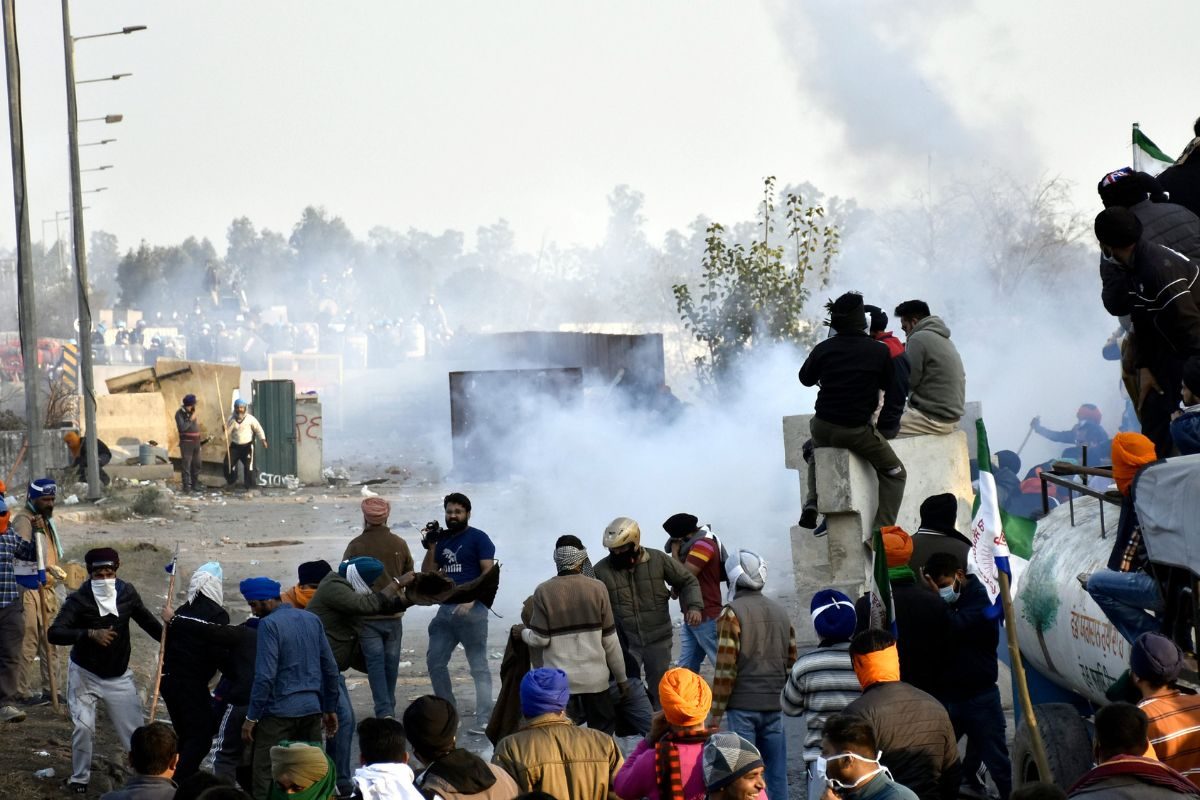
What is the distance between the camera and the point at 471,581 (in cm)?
972

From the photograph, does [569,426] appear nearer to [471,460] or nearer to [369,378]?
[471,460]

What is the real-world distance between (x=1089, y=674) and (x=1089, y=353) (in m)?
24.8

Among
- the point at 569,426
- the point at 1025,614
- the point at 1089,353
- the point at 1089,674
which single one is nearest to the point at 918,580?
the point at 1025,614

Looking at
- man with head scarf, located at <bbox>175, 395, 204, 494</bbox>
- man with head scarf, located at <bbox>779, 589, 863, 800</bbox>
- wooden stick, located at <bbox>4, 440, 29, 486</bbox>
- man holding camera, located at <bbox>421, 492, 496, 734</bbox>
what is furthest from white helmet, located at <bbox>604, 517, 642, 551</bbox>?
wooden stick, located at <bbox>4, 440, 29, 486</bbox>

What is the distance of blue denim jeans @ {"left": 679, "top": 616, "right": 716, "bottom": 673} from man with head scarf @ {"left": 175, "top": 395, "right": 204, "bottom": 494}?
16227mm

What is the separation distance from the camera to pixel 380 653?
935cm

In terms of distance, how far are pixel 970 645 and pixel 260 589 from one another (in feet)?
11.5

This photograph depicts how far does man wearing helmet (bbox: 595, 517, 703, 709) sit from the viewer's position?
866cm

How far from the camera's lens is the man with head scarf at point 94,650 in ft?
27.3

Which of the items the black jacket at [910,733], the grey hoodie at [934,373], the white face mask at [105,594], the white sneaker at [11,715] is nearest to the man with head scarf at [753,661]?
the black jacket at [910,733]

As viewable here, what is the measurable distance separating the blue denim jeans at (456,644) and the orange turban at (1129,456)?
190 inches

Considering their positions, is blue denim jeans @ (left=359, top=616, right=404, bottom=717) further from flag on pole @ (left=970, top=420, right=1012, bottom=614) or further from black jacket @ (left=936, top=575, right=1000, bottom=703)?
flag on pole @ (left=970, top=420, right=1012, bottom=614)

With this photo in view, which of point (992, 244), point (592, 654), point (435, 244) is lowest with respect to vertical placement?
point (592, 654)

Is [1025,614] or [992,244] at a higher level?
[992,244]
